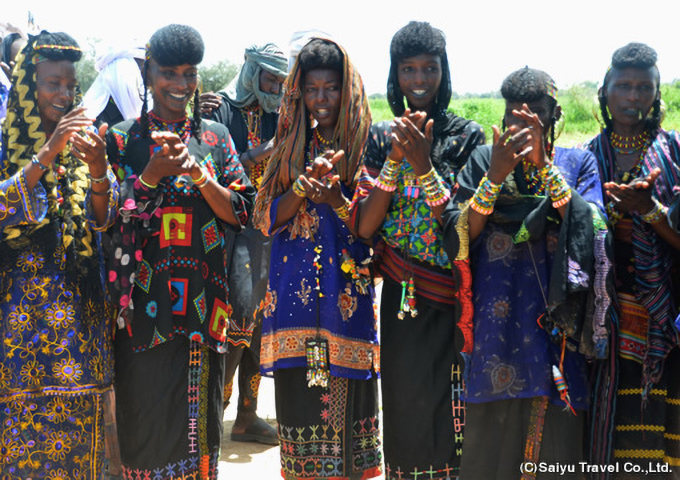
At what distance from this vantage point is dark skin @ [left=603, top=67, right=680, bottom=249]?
3.96 meters

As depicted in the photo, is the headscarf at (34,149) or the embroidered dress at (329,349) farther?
the embroidered dress at (329,349)

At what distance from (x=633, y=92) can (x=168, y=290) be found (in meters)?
2.55

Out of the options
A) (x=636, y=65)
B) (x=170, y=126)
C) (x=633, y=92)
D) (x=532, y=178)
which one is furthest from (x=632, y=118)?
(x=170, y=126)

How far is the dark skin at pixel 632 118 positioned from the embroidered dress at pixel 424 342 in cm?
77

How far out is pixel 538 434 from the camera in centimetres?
400

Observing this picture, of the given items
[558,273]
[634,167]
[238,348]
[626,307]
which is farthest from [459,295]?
[238,348]

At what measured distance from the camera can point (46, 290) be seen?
4316 millimetres

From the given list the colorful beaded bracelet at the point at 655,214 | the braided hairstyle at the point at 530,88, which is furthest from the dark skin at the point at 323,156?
the colorful beaded bracelet at the point at 655,214

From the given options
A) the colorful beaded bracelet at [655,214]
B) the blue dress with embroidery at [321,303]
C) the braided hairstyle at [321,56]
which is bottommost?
the blue dress with embroidery at [321,303]

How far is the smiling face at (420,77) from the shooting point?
14.2 feet

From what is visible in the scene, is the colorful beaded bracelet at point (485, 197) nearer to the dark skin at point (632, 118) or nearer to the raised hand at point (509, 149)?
the raised hand at point (509, 149)

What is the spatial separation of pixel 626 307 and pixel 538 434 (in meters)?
0.79

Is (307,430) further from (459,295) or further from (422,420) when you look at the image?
(459,295)

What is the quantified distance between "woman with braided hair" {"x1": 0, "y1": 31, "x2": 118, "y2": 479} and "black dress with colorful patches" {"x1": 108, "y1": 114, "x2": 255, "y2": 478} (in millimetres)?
191
